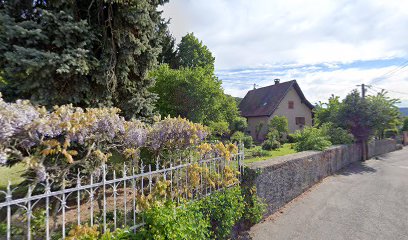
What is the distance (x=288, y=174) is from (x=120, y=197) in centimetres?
453

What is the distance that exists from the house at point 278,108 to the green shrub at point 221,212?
829 inches

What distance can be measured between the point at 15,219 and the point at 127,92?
3.27m

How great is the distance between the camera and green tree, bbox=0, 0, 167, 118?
12.6ft

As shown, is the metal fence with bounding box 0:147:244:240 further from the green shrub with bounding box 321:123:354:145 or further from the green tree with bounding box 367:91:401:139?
the green tree with bounding box 367:91:401:139

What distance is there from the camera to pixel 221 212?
426 cm

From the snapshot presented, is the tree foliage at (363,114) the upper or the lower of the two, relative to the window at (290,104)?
lower

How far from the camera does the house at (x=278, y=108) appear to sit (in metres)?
25.3

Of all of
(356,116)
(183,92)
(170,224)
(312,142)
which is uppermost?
(183,92)

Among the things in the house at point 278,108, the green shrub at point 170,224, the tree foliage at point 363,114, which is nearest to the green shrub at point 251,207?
the green shrub at point 170,224

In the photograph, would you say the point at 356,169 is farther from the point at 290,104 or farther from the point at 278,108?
the point at 290,104

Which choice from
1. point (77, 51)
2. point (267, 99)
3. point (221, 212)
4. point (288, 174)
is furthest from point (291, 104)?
point (77, 51)

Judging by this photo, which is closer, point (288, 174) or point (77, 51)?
point (77, 51)

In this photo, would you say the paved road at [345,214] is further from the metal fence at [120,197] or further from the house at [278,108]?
the house at [278,108]

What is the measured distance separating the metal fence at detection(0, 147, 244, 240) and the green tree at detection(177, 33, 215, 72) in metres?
16.3
